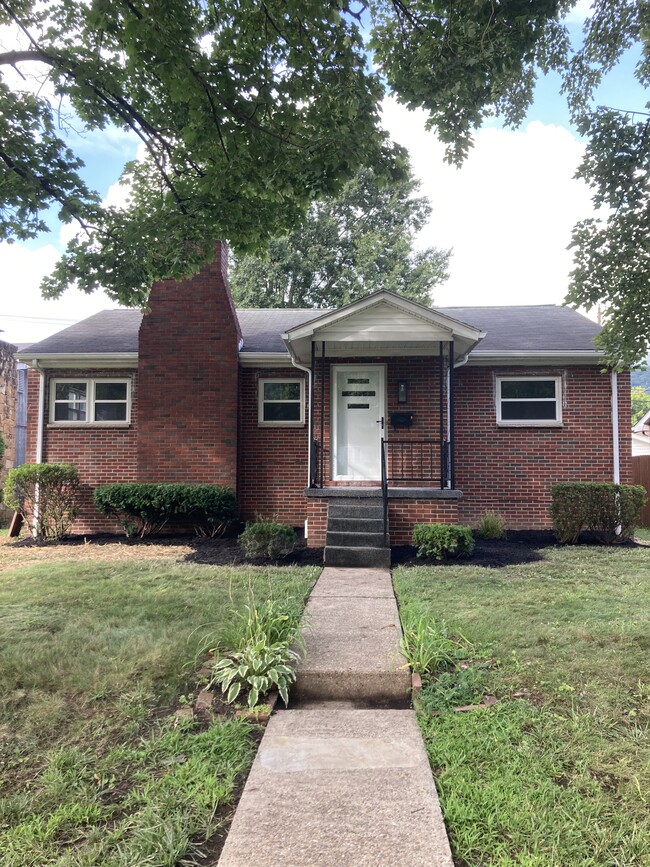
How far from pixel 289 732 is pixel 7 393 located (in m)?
15.6

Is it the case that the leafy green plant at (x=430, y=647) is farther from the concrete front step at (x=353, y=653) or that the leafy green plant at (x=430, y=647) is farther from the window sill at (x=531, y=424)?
the window sill at (x=531, y=424)

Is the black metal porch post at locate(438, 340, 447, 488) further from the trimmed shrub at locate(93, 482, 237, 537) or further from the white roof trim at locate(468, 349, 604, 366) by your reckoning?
the trimmed shrub at locate(93, 482, 237, 537)

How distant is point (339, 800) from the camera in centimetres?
241

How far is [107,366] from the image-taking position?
444 inches

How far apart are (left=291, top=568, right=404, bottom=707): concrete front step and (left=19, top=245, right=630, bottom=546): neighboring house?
4.44 meters

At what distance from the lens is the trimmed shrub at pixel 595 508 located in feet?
30.1

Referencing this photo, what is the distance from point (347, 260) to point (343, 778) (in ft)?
86.8

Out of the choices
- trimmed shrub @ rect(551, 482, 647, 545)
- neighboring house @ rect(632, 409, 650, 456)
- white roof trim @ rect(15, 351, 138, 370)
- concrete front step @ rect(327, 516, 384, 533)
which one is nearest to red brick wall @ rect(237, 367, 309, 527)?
white roof trim @ rect(15, 351, 138, 370)

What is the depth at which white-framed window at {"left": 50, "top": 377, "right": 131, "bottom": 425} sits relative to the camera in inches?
447

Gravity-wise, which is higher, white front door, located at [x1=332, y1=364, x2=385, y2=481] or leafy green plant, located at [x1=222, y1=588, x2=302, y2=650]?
white front door, located at [x1=332, y1=364, x2=385, y2=481]

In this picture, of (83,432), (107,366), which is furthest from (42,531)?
(107,366)

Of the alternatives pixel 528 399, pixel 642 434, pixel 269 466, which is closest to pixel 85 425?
pixel 269 466

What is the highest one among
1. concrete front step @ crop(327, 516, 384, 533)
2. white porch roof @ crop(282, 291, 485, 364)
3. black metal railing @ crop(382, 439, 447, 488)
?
white porch roof @ crop(282, 291, 485, 364)

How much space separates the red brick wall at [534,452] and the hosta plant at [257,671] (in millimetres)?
7576
